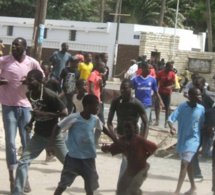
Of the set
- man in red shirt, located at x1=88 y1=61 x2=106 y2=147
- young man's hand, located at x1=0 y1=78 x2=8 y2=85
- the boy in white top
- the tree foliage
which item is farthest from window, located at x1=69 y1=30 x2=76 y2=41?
young man's hand, located at x1=0 y1=78 x2=8 y2=85

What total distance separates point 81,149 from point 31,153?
31.9 inches

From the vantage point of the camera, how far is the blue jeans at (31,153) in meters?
6.53

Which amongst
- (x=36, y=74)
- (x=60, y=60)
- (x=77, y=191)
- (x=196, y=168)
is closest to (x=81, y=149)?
(x=36, y=74)

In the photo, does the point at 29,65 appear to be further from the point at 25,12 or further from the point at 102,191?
the point at 25,12

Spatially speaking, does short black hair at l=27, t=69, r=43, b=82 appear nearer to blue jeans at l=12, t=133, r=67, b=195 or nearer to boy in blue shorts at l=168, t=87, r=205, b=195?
blue jeans at l=12, t=133, r=67, b=195

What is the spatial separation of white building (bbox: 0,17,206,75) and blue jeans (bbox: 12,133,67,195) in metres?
30.9

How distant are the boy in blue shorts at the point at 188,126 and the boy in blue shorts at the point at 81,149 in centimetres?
166

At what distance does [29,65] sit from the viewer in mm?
7031

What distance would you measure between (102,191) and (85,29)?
102ft

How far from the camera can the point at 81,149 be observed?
604 centimetres

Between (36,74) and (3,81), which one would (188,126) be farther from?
(3,81)

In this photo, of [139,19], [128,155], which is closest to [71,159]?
[128,155]

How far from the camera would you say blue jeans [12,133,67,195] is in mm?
6527

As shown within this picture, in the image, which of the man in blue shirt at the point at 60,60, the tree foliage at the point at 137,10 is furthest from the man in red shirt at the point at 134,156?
the tree foliage at the point at 137,10
